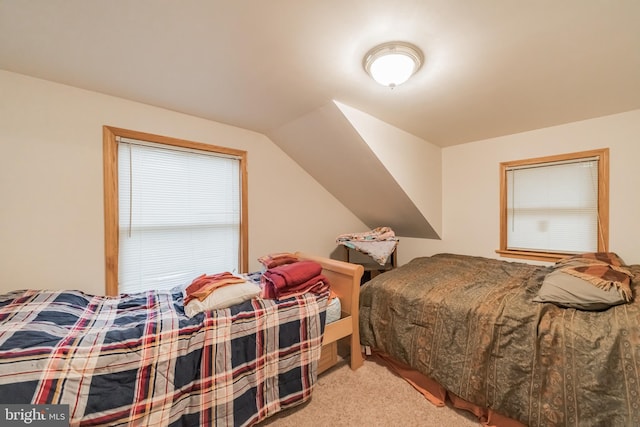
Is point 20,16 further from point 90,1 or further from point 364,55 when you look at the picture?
point 364,55

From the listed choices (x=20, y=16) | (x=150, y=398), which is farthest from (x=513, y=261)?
(x=20, y=16)

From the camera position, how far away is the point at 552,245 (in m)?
2.61

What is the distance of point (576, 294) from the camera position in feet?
4.74

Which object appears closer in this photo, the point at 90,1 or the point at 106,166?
the point at 90,1

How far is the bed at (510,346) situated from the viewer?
3.77ft

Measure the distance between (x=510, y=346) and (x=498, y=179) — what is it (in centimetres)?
209

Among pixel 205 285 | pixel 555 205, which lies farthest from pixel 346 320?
pixel 555 205

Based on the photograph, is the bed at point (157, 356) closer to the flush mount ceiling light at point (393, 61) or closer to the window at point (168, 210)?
the window at point (168, 210)

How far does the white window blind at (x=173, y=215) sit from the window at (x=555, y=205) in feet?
9.91

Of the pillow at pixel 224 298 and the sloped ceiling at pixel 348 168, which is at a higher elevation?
the sloped ceiling at pixel 348 168

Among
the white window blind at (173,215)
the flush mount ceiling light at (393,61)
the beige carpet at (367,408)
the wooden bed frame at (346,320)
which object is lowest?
the beige carpet at (367,408)

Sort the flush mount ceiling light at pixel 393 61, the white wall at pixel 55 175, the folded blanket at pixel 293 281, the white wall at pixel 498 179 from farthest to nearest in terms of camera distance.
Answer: the white wall at pixel 498 179 → the folded blanket at pixel 293 281 → the white wall at pixel 55 175 → the flush mount ceiling light at pixel 393 61

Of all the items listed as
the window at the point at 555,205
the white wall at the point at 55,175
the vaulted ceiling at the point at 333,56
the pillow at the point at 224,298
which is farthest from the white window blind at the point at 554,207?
the white wall at the point at 55,175

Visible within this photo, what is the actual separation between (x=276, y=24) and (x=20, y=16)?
1.15 meters
